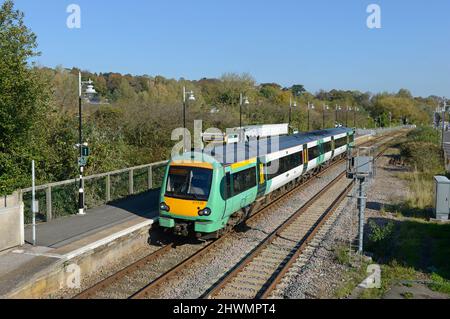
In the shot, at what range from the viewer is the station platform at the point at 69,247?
9255mm

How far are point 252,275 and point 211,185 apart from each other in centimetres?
265

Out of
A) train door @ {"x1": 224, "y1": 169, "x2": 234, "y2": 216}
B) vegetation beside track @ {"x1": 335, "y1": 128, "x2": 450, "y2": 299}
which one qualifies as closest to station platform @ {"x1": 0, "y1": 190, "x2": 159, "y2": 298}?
train door @ {"x1": 224, "y1": 169, "x2": 234, "y2": 216}

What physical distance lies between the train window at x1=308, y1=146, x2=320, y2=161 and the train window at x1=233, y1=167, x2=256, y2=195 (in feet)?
32.2

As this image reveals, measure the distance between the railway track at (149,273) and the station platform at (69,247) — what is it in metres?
0.75

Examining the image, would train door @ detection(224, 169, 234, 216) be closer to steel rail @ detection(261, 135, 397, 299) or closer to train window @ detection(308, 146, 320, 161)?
steel rail @ detection(261, 135, 397, 299)

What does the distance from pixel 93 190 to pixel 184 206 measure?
602 cm

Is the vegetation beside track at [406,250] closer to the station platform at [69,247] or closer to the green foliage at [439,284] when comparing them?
the green foliage at [439,284]

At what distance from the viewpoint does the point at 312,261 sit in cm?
1181

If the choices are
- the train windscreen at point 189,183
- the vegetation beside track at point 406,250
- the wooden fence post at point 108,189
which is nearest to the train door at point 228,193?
the train windscreen at point 189,183

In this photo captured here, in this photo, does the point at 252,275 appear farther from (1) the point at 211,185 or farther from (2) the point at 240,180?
(2) the point at 240,180

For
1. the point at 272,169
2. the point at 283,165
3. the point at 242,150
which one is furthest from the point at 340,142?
the point at 242,150

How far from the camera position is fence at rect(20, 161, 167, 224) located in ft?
47.1
